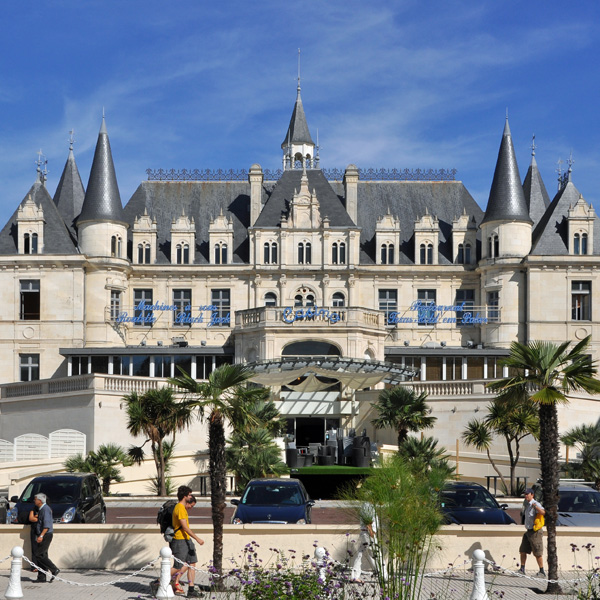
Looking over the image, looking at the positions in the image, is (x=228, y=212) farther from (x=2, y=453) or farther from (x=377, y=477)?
(x=377, y=477)

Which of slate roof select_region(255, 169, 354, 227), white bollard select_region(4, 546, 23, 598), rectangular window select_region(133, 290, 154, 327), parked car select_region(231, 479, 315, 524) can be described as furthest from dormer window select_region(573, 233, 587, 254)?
white bollard select_region(4, 546, 23, 598)

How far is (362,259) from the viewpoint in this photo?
193ft

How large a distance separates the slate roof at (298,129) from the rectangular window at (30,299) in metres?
19.4

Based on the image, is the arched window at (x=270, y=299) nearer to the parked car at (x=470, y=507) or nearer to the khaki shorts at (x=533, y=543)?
the parked car at (x=470, y=507)

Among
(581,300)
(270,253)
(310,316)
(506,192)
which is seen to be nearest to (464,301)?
(581,300)

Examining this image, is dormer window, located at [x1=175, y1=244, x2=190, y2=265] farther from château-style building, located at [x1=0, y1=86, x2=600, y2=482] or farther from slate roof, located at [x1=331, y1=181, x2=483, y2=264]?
slate roof, located at [x1=331, y1=181, x2=483, y2=264]

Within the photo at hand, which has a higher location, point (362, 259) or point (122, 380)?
point (362, 259)

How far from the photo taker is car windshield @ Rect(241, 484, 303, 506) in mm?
22609

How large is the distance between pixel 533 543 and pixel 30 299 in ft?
134

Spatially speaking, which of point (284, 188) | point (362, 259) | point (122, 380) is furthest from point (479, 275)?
point (122, 380)

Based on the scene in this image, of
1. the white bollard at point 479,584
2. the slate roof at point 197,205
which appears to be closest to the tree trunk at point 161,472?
the white bollard at point 479,584

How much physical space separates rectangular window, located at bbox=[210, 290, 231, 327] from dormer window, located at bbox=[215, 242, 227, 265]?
5.70ft

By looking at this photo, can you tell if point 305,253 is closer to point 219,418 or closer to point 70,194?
point 70,194

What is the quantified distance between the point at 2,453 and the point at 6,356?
15.0m
